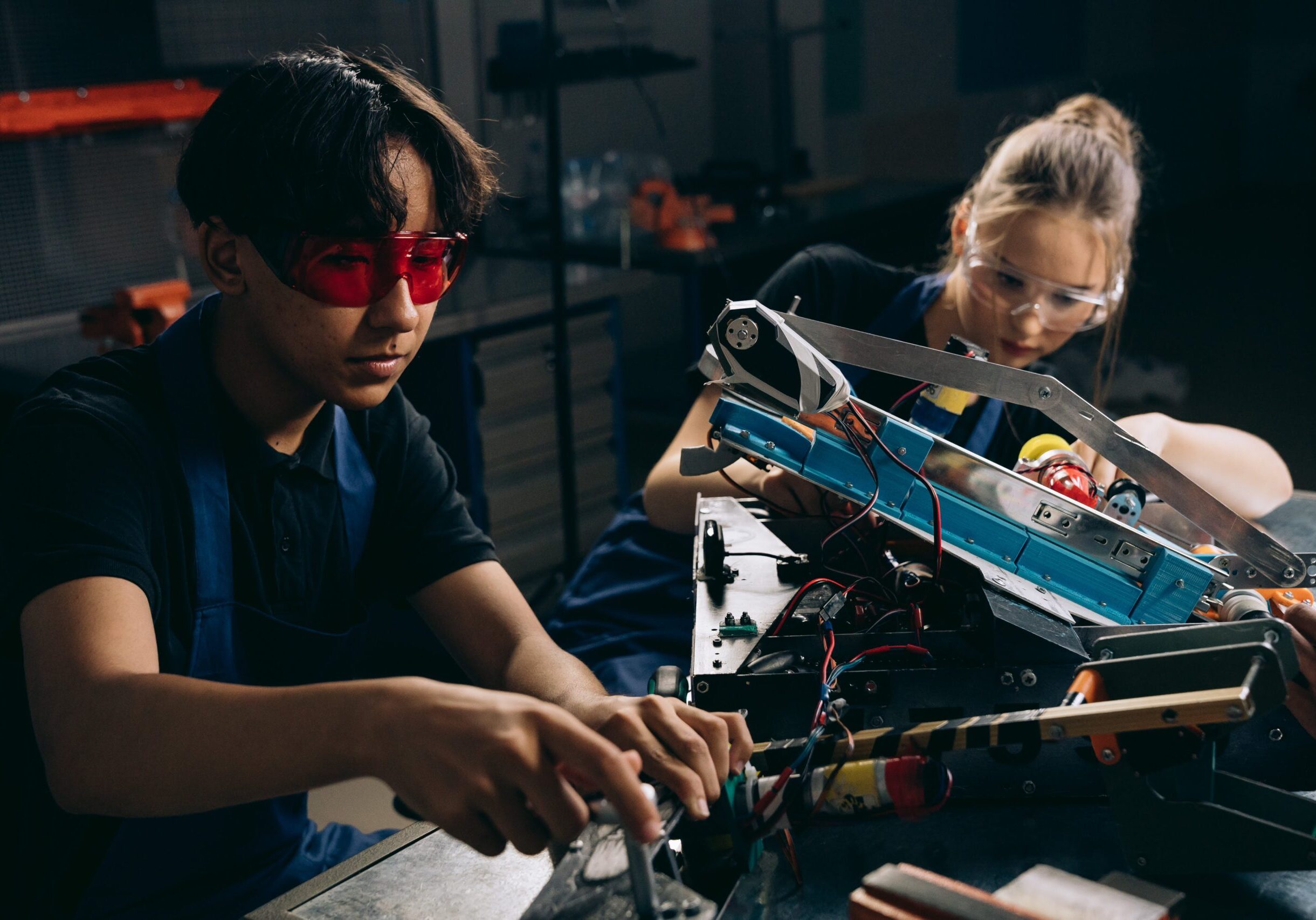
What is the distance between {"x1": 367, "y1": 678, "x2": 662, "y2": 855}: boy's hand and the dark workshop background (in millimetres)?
970

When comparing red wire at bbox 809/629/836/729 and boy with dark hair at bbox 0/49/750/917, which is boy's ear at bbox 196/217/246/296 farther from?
red wire at bbox 809/629/836/729

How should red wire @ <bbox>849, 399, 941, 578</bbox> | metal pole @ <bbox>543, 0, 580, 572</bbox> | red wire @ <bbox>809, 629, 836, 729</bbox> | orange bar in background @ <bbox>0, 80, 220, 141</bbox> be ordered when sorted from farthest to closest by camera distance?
metal pole @ <bbox>543, 0, 580, 572</bbox> < orange bar in background @ <bbox>0, 80, 220, 141</bbox> < red wire @ <bbox>849, 399, 941, 578</bbox> < red wire @ <bbox>809, 629, 836, 729</bbox>

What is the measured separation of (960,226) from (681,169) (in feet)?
13.5

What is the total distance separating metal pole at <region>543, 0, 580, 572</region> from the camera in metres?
2.99

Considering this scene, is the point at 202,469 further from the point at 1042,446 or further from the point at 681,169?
the point at 681,169

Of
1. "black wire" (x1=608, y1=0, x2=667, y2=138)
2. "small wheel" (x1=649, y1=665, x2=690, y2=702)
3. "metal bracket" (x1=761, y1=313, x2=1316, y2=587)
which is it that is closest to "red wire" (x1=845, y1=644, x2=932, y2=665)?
"small wheel" (x1=649, y1=665, x2=690, y2=702)

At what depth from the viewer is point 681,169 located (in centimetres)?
579

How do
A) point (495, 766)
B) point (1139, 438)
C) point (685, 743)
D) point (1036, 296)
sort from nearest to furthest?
point (495, 766) < point (685, 743) < point (1139, 438) < point (1036, 296)

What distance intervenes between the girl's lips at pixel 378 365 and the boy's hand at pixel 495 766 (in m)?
0.51

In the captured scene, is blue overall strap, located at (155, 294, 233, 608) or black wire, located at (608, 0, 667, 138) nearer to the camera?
blue overall strap, located at (155, 294, 233, 608)

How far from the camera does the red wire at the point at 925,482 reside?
1123 mm

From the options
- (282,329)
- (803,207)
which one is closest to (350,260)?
(282,329)

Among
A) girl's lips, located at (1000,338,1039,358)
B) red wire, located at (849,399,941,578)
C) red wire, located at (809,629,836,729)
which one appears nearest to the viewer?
red wire, located at (809,629,836,729)

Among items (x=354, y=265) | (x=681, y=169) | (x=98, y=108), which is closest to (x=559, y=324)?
(x=98, y=108)
